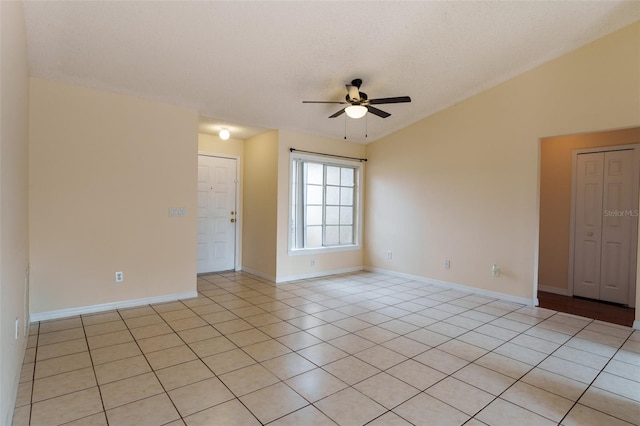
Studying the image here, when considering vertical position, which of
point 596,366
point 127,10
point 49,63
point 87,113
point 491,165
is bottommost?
point 596,366

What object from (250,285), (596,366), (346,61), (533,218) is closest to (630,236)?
(533,218)

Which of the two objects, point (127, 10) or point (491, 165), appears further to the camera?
point (491, 165)

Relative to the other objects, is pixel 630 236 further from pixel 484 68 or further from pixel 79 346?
pixel 79 346

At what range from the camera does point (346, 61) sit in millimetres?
3678

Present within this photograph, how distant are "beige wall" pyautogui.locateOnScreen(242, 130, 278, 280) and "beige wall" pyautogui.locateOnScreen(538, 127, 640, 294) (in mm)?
4286

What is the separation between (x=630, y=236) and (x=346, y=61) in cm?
448

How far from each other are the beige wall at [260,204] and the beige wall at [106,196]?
1371mm

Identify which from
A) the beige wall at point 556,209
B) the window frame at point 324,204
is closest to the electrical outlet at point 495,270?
the beige wall at point 556,209

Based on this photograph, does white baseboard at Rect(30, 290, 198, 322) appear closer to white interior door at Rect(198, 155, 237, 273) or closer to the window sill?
white interior door at Rect(198, 155, 237, 273)

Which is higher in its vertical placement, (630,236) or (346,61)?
(346,61)

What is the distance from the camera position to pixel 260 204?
5.80m

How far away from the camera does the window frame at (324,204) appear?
5.53m

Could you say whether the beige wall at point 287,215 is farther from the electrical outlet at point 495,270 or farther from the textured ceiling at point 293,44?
the electrical outlet at point 495,270

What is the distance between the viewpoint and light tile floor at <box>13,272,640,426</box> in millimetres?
2061
